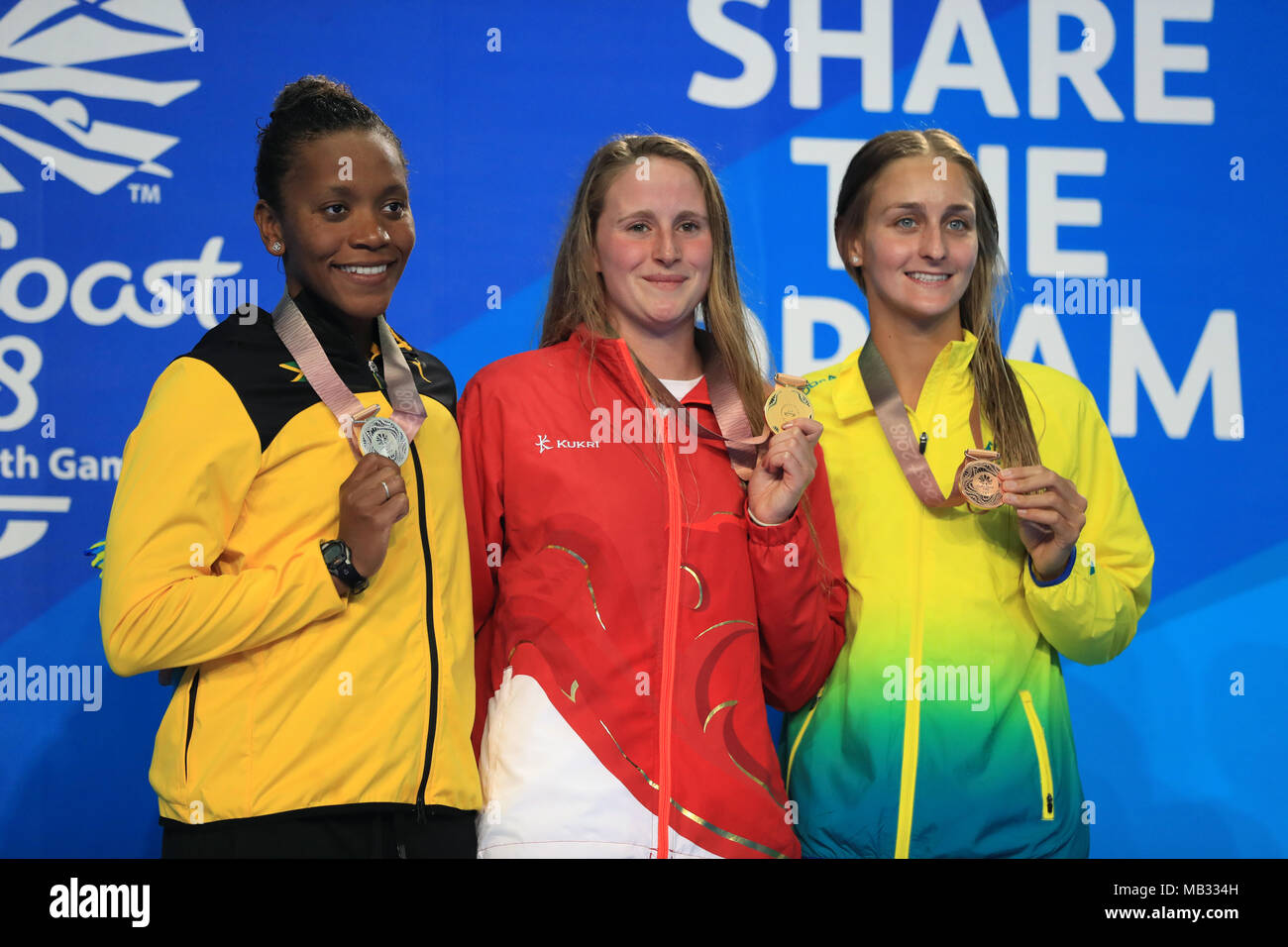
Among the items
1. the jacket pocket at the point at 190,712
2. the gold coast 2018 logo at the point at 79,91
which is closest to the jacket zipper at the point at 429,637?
the jacket pocket at the point at 190,712

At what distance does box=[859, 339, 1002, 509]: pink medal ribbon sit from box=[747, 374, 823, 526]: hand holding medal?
9.1 inches

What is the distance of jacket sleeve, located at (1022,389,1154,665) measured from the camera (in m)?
2.42

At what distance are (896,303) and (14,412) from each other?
7.93ft

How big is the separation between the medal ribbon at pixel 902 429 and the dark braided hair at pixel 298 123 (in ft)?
3.77

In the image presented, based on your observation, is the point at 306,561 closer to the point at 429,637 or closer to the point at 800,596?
the point at 429,637

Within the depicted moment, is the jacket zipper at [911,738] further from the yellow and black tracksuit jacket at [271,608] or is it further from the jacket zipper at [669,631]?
Result: the yellow and black tracksuit jacket at [271,608]

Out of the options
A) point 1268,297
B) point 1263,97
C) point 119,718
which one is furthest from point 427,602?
point 1263,97

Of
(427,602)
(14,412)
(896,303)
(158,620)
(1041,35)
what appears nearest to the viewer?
(158,620)

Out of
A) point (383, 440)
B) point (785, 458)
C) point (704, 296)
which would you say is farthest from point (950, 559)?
point (383, 440)

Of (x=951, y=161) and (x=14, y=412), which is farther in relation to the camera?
(x=14, y=412)

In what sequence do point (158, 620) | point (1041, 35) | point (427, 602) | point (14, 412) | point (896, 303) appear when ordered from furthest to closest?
point (1041, 35), point (14, 412), point (896, 303), point (427, 602), point (158, 620)

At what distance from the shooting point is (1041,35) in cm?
357

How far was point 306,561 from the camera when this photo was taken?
6.77 ft
